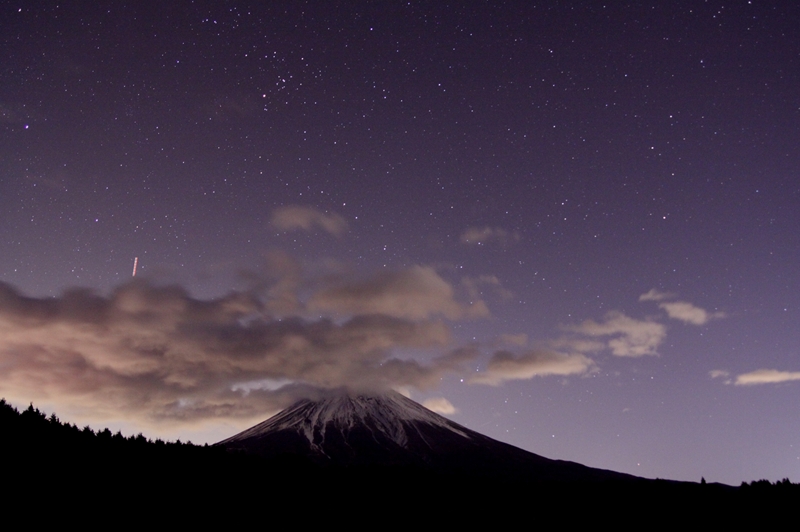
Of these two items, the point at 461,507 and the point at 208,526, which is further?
the point at 461,507

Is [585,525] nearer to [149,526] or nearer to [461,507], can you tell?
[461,507]

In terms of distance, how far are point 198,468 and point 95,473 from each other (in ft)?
33.9

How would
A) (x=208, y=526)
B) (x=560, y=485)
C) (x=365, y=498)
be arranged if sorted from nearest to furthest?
(x=208, y=526), (x=365, y=498), (x=560, y=485)

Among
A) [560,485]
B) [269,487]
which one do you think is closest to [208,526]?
[269,487]

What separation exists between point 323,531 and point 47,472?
17297mm

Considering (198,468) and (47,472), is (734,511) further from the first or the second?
(47,472)


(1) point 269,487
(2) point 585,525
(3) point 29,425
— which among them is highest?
(3) point 29,425

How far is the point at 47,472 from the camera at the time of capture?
33156 millimetres

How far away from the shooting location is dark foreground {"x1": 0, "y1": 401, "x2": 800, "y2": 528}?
33031 mm

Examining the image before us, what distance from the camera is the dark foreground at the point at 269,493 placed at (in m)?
33.0

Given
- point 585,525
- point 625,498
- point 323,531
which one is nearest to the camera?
point 323,531

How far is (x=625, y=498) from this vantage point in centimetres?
5331

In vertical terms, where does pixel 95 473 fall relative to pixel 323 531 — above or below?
above

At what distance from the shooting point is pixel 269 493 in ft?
144
